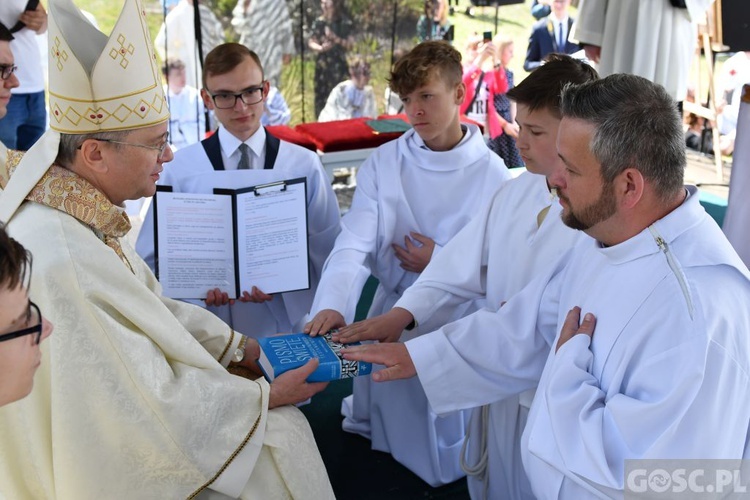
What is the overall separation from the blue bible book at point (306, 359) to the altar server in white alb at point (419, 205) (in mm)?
792

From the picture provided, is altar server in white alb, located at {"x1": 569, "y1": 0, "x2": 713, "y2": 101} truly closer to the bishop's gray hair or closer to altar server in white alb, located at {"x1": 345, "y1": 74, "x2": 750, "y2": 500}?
altar server in white alb, located at {"x1": 345, "y1": 74, "x2": 750, "y2": 500}

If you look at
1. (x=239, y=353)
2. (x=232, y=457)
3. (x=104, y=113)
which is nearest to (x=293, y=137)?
(x=239, y=353)

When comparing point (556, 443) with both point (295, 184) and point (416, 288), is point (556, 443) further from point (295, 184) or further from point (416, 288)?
point (295, 184)

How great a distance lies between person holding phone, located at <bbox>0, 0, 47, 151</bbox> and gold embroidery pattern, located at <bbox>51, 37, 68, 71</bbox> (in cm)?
395

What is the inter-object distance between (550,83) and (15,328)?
1.93 meters

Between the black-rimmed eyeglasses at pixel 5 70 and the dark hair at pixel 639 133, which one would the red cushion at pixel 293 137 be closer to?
the black-rimmed eyeglasses at pixel 5 70

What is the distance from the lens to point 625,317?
2.21 meters

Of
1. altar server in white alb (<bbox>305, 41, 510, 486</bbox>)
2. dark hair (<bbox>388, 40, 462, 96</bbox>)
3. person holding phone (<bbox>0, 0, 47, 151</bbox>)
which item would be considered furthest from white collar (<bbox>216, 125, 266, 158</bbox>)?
person holding phone (<bbox>0, 0, 47, 151</bbox>)

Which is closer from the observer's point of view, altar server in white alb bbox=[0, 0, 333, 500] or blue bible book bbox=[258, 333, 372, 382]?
altar server in white alb bbox=[0, 0, 333, 500]

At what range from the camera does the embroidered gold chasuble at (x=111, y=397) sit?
2.31 meters

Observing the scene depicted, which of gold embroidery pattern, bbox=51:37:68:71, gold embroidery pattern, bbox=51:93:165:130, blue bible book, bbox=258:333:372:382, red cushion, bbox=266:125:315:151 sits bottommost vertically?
blue bible book, bbox=258:333:372:382

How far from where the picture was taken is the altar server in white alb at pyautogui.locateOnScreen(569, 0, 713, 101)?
6.84m

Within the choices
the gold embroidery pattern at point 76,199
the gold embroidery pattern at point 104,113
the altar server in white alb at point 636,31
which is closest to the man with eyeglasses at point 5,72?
the gold embroidery pattern at point 104,113

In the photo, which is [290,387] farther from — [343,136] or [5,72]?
[343,136]
